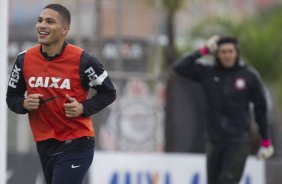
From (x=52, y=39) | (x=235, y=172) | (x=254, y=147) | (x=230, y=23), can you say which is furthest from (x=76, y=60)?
(x=230, y=23)

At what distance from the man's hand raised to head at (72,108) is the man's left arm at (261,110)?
3592 mm

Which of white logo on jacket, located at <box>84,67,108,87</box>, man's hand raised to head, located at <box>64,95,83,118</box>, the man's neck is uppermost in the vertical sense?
the man's neck

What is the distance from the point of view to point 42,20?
7391 millimetres

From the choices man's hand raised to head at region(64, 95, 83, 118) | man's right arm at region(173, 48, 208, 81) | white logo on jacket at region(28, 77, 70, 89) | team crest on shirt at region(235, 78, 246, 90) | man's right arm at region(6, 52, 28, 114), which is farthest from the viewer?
man's right arm at region(173, 48, 208, 81)

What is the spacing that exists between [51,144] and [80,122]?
28 cm

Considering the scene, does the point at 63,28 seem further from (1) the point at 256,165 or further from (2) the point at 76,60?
(1) the point at 256,165

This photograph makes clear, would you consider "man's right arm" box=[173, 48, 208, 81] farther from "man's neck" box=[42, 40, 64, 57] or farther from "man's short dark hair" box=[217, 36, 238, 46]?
"man's neck" box=[42, 40, 64, 57]

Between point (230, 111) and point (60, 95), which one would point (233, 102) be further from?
point (60, 95)

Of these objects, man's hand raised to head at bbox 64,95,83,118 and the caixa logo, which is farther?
the caixa logo

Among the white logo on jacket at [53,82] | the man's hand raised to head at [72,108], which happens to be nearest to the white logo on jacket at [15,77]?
the white logo on jacket at [53,82]

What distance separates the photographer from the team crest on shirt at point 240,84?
1052cm

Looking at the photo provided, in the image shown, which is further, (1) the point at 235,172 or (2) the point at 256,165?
(2) the point at 256,165

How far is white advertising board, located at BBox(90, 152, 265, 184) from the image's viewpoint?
40.6 feet

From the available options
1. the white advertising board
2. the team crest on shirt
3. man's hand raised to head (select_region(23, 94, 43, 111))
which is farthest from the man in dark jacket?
Result: man's hand raised to head (select_region(23, 94, 43, 111))
